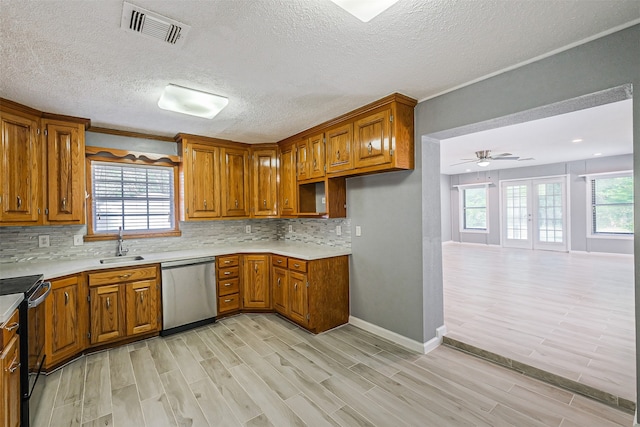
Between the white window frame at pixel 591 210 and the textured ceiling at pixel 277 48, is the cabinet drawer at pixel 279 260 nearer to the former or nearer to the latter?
the textured ceiling at pixel 277 48

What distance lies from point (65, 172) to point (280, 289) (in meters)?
2.65

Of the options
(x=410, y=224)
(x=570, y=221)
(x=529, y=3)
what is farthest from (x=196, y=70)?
(x=570, y=221)

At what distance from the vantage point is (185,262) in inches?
134

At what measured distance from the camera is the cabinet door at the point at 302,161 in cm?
378

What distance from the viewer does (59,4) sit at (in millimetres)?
1451

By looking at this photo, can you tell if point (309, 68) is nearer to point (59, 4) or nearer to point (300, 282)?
point (59, 4)

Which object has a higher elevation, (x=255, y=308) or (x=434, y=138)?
(x=434, y=138)

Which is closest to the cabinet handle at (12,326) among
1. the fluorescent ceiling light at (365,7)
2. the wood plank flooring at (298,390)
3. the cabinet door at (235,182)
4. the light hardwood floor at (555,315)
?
the wood plank flooring at (298,390)

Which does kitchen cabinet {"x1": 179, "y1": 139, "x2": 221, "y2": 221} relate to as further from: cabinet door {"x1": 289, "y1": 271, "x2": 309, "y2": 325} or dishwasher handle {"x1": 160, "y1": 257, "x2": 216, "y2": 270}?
cabinet door {"x1": 289, "y1": 271, "x2": 309, "y2": 325}

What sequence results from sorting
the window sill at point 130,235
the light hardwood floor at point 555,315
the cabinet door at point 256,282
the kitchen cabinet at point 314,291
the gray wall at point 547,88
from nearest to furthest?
1. the gray wall at point 547,88
2. the light hardwood floor at point 555,315
3. the kitchen cabinet at point 314,291
4. the window sill at point 130,235
5. the cabinet door at point 256,282

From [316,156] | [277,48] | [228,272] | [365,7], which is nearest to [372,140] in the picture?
[316,156]

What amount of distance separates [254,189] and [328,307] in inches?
80.9

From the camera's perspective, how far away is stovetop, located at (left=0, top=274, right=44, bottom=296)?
1917 mm

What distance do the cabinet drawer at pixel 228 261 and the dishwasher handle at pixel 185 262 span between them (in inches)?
4.0
